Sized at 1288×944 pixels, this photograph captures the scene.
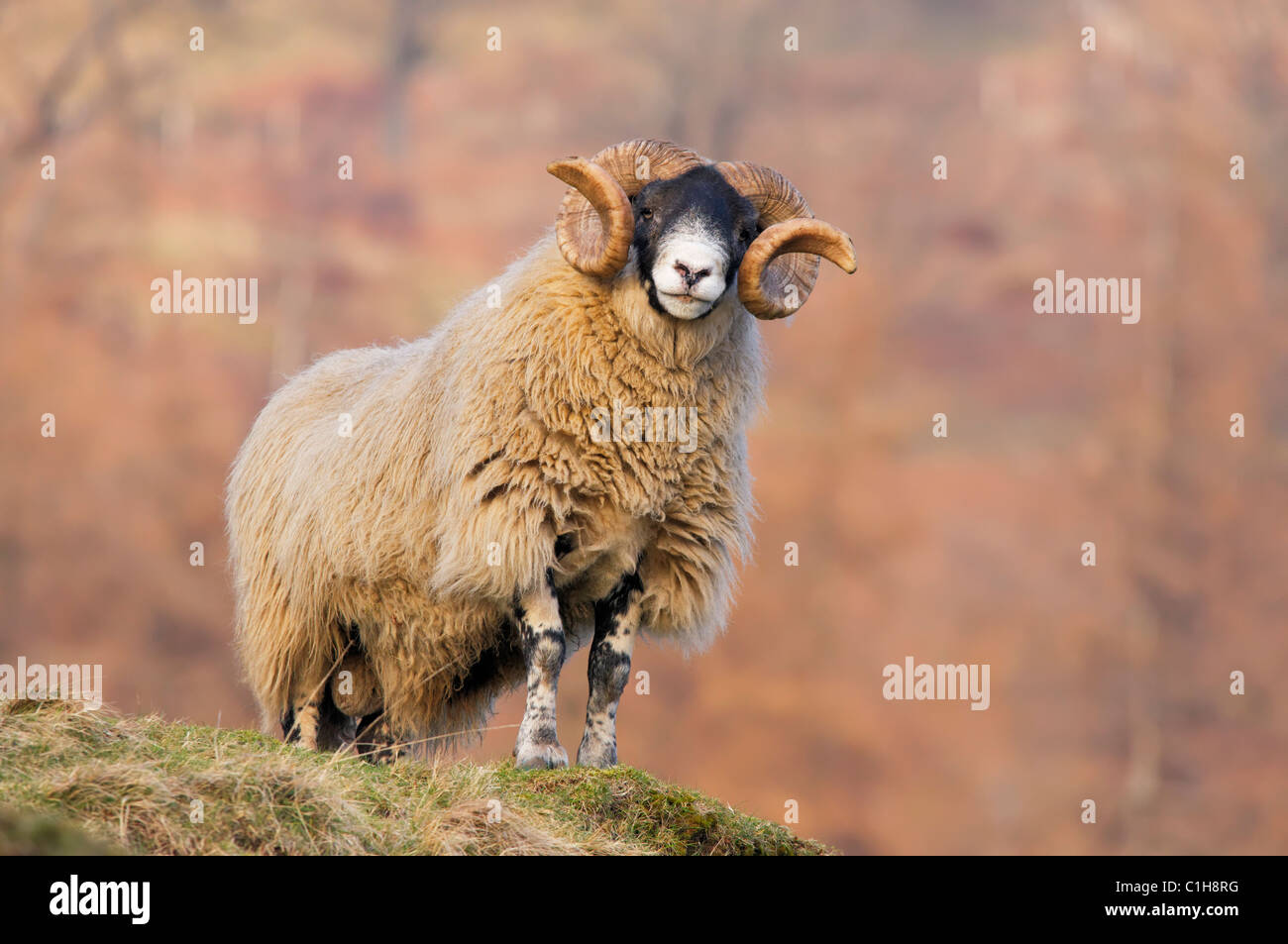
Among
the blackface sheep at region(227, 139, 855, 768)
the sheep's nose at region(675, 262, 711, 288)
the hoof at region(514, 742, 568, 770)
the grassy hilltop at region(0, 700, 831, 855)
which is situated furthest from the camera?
→ the blackface sheep at region(227, 139, 855, 768)

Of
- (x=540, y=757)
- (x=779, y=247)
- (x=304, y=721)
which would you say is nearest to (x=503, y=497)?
(x=540, y=757)

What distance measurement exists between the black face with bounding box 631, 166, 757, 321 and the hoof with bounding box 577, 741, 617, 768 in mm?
2814

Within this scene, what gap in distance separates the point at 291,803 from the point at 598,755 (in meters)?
3.24

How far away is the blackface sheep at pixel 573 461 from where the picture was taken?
9.12 meters

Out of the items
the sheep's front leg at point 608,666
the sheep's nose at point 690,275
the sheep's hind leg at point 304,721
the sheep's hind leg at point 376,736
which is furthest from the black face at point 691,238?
the sheep's hind leg at point 304,721

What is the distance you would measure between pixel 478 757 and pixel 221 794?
3.10 meters

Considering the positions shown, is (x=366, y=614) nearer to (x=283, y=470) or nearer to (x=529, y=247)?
(x=283, y=470)

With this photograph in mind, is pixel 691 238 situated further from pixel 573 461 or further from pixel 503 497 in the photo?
pixel 503 497

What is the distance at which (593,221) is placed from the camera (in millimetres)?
9445

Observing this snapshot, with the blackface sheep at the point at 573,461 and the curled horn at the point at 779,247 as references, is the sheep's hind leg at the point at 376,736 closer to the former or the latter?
the blackface sheep at the point at 573,461

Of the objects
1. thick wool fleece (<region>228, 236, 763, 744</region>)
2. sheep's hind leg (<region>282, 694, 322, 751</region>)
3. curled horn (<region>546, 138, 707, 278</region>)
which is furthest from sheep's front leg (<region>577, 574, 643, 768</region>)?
sheep's hind leg (<region>282, 694, 322, 751</region>)

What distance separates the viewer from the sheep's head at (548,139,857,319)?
8953mm

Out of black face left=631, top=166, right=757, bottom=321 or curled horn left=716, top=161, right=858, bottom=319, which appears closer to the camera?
black face left=631, top=166, right=757, bottom=321

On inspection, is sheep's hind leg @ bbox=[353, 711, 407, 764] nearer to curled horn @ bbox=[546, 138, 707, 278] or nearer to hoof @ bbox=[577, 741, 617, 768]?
hoof @ bbox=[577, 741, 617, 768]
